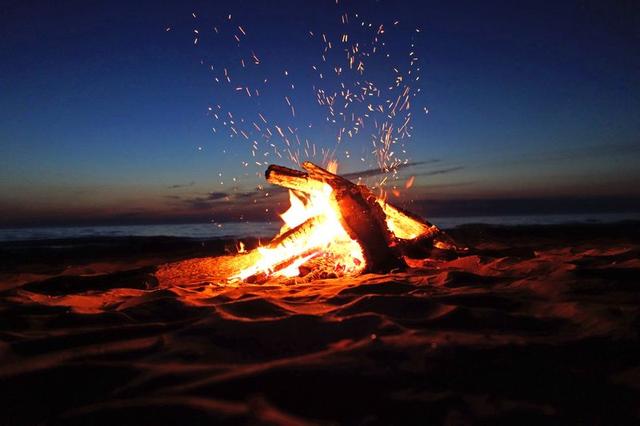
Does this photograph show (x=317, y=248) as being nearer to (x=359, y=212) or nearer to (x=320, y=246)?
(x=320, y=246)

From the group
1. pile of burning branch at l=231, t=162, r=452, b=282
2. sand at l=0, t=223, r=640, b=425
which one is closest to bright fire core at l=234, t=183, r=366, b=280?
pile of burning branch at l=231, t=162, r=452, b=282

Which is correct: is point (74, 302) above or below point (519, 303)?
above

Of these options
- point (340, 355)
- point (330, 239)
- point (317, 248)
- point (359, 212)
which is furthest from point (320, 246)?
point (340, 355)

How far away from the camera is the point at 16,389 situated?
6.48 ft

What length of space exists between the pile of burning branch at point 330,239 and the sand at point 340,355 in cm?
116

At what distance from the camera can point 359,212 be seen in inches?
200

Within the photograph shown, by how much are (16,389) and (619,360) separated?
3.05m

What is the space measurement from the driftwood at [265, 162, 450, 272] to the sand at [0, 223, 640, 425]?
3.78 ft

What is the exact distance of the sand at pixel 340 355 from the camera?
1.74 m

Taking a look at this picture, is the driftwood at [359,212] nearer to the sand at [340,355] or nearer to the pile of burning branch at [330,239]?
the pile of burning branch at [330,239]

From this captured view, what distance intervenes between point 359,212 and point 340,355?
9.73 feet

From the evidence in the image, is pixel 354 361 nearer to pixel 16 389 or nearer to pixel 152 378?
pixel 152 378

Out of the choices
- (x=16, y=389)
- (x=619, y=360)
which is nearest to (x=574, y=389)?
(x=619, y=360)

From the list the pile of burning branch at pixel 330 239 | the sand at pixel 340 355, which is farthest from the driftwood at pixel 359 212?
the sand at pixel 340 355
